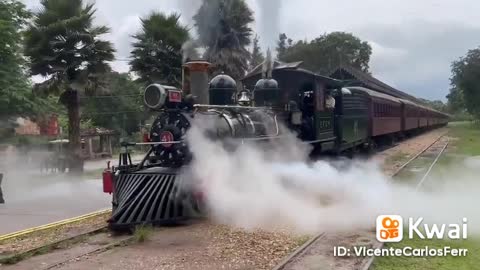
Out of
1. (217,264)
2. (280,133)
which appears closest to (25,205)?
(280,133)

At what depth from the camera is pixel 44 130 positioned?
102ft

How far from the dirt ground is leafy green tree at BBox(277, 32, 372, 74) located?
5269 cm

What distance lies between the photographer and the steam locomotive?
814 centimetres

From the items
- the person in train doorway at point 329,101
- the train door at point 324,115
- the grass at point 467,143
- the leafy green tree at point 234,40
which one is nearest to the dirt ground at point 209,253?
the train door at point 324,115

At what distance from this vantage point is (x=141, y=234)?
7.26 meters

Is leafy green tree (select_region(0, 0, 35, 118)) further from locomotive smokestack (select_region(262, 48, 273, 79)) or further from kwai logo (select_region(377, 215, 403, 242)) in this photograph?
kwai logo (select_region(377, 215, 403, 242))

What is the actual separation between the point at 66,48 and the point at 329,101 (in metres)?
9.21

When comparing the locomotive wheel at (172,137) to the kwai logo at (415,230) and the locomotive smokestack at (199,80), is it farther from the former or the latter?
the kwai logo at (415,230)

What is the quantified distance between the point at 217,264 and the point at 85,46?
13223 mm

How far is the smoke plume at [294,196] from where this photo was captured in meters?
8.16

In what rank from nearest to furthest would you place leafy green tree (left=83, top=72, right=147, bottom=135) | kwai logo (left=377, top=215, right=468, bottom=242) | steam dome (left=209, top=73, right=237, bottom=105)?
kwai logo (left=377, top=215, right=468, bottom=242) < steam dome (left=209, top=73, right=237, bottom=105) < leafy green tree (left=83, top=72, right=147, bottom=135)

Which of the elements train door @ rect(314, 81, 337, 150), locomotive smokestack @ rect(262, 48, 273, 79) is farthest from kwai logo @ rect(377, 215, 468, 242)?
locomotive smokestack @ rect(262, 48, 273, 79)

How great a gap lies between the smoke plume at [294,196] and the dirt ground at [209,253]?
0.67 metres

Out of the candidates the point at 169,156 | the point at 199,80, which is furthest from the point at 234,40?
the point at 169,156
